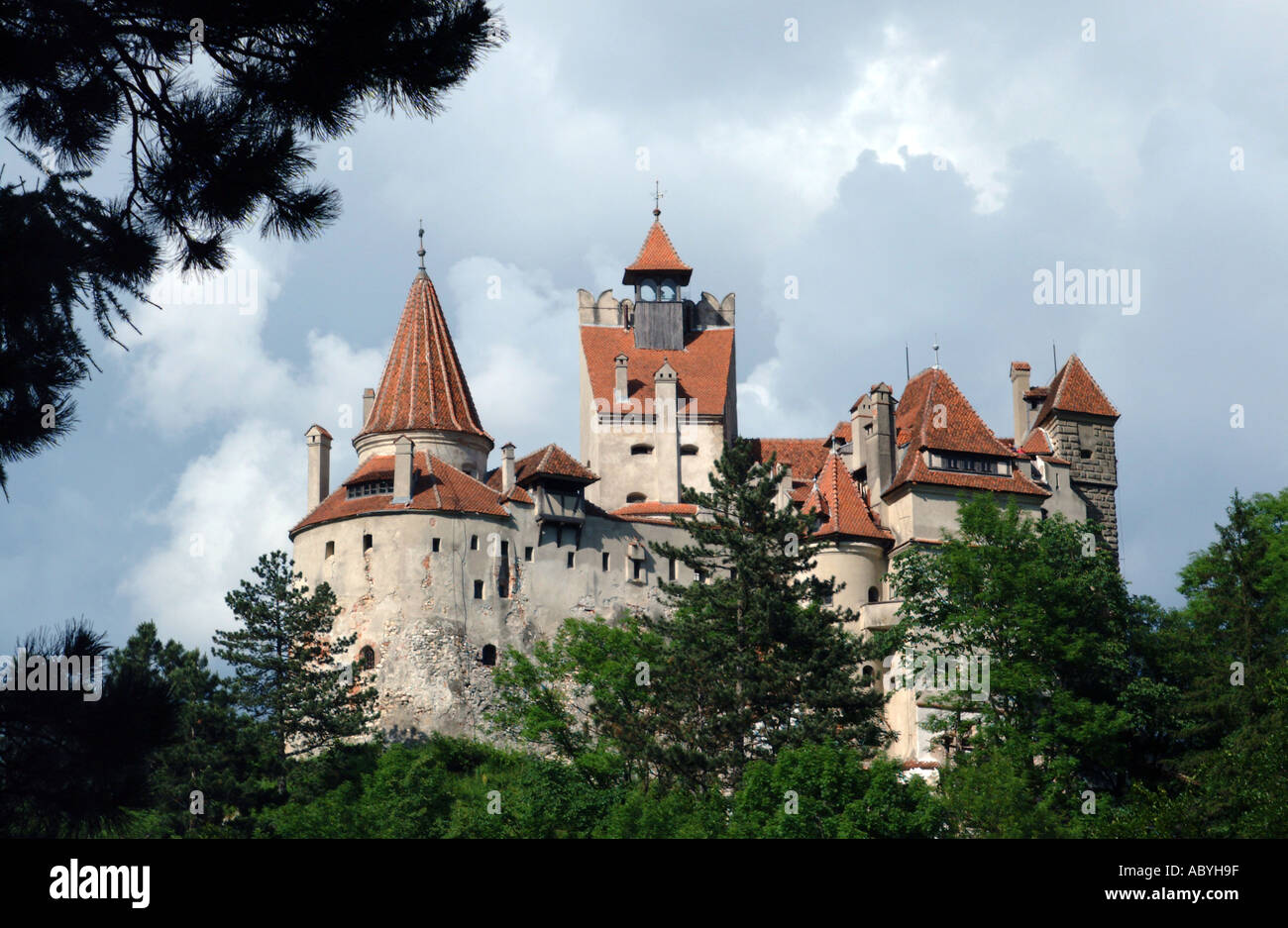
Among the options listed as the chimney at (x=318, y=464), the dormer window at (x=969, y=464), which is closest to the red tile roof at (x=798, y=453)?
the dormer window at (x=969, y=464)

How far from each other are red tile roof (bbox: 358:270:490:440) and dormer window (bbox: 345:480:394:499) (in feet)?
12.2

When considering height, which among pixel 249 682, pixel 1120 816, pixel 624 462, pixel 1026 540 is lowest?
pixel 1120 816

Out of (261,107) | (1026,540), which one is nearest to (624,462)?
(1026,540)

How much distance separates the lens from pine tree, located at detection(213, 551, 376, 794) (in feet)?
157

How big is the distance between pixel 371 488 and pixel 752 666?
20.2m

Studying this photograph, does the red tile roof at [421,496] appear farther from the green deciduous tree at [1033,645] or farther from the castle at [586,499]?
the green deciduous tree at [1033,645]

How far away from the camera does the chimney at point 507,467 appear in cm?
5812

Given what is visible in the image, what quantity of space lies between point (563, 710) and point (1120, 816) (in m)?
20.7


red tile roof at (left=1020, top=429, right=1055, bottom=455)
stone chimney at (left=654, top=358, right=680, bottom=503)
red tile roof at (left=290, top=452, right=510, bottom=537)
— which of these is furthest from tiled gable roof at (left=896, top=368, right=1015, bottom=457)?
red tile roof at (left=290, top=452, right=510, bottom=537)
